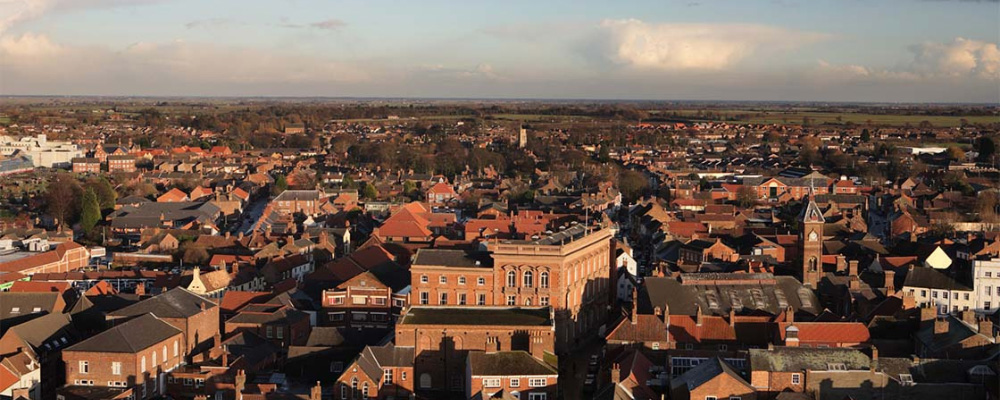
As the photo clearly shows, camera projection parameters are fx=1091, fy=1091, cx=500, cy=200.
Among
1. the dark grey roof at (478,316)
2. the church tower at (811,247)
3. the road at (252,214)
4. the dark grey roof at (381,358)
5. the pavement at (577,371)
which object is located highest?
the church tower at (811,247)

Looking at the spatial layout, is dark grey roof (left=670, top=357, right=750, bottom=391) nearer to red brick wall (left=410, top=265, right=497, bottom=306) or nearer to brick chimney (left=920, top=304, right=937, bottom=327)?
brick chimney (left=920, top=304, right=937, bottom=327)

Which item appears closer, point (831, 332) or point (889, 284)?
point (831, 332)

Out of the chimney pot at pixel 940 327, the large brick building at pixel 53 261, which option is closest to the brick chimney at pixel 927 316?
the chimney pot at pixel 940 327

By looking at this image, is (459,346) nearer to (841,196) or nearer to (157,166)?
(841,196)

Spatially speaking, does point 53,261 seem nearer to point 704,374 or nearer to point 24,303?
point 24,303

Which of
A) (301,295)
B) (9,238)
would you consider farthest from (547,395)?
(9,238)

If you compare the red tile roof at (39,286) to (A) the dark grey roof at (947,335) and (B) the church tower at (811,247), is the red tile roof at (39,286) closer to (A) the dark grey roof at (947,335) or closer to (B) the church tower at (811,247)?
(B) the church tower at (811,247)

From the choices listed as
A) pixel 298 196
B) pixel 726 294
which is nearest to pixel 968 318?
pixel 726 294
